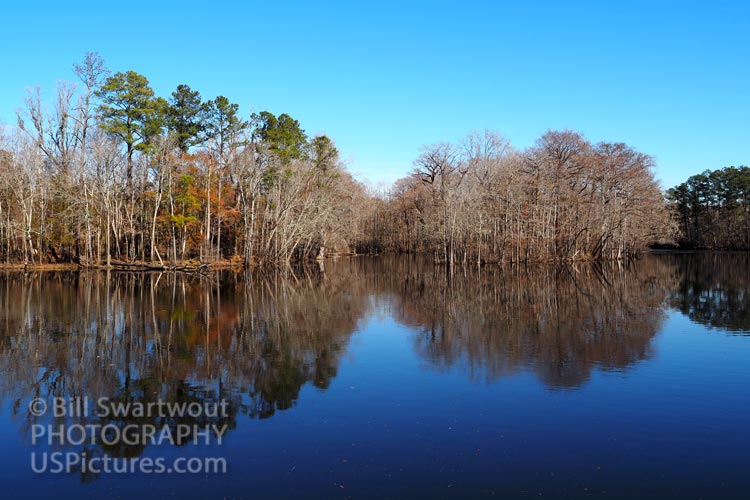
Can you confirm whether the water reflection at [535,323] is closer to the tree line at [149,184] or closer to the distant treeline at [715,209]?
the tree line at [149,184]

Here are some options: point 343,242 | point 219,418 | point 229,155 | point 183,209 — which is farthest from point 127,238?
point 219,418

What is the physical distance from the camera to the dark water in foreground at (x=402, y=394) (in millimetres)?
6945

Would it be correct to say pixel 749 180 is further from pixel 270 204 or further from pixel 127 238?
pixel 127 238

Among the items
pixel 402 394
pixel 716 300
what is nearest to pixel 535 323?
pixel 402 394

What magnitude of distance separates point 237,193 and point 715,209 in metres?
81.3

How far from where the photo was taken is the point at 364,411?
379 inches

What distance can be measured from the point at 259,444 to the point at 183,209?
41.4 metres

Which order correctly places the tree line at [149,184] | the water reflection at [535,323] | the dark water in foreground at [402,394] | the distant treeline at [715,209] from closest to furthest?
the dark water in foreground at [402,394] → the water reflection at [535,323] → the tree line at [149,184] → the distant treeline at [715,209]

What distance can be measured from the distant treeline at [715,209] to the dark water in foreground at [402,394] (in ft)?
255

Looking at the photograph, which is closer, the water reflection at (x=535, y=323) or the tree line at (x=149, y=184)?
the water reflection at (x=535, y=323)

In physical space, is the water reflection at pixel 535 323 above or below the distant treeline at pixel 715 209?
below

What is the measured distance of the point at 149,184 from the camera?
47.6 meters

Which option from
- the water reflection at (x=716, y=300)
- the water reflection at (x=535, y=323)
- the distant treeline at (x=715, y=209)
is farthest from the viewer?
the distant treeline at (x=715, y=209)

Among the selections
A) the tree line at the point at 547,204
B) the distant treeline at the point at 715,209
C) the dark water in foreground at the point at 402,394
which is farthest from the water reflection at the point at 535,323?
the distant treeline at the point at 715,209
